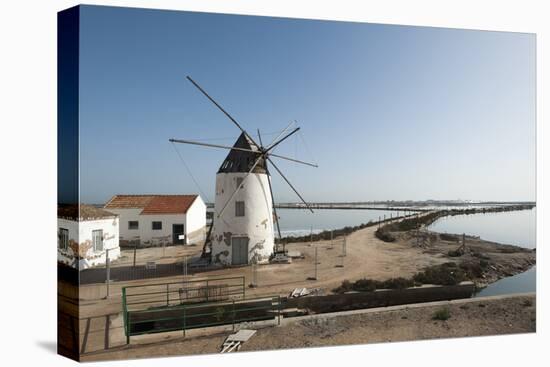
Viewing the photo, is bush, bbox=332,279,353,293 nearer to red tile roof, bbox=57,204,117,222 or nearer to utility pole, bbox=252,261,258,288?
utility pole, bbox=252,261,258,288

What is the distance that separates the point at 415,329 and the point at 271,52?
6014 mm

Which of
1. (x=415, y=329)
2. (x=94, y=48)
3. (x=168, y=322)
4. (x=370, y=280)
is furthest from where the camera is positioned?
(x=370, y=280)

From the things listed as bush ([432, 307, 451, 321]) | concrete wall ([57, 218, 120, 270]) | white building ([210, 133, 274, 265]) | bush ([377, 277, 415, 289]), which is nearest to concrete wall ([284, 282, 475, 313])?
bush ([377, 277, 415, 289])

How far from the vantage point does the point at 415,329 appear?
909 centimetres


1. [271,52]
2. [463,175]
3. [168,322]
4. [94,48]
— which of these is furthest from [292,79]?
[168,322]

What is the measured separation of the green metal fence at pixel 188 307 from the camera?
814cm

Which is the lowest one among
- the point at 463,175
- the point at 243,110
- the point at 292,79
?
the point at 463,175

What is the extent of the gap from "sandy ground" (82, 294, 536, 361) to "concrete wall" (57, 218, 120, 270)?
151 centimetres

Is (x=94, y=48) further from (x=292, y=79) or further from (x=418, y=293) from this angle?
(x=418, y=293)

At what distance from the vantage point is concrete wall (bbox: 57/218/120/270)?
7496mm

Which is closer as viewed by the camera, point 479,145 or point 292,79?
point 292,79

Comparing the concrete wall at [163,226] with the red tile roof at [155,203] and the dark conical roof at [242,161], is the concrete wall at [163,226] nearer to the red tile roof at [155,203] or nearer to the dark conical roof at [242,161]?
the red tile roof at [155,203]

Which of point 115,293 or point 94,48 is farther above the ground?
point 94,48

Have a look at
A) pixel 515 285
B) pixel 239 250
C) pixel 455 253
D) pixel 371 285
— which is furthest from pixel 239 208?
pixel 515 285
